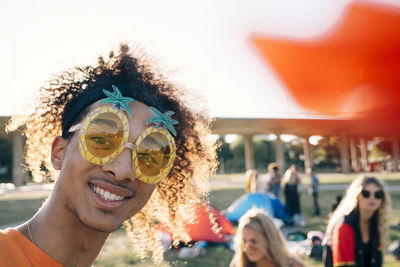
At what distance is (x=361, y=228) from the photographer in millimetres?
3383

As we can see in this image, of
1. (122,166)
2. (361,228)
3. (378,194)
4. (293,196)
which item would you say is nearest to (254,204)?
(293,196)

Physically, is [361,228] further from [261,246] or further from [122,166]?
[122,166]

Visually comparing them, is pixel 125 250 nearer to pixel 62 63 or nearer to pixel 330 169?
pixel 62 63

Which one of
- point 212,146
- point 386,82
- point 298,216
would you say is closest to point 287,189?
point 298,216

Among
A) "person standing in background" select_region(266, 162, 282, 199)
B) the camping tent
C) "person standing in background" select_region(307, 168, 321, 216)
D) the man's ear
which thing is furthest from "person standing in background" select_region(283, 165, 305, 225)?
the man's ear

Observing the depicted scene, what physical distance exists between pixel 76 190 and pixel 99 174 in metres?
0.11

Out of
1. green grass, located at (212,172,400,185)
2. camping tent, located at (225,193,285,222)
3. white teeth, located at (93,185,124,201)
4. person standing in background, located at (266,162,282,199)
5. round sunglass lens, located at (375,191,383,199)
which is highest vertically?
white teeth, located at (93,185,124,201)

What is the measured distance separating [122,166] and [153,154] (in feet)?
0.53

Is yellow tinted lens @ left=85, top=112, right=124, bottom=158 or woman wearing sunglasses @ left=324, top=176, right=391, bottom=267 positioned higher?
yellow tinted lens @ left=85, top=112, right=124, bottom=158

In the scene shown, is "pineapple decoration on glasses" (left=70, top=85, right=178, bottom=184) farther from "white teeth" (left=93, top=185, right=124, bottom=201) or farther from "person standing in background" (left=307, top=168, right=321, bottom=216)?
"person standing in background" (left=307, top=168, right=321, bottom=216)

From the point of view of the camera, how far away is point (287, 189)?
33.1 feet

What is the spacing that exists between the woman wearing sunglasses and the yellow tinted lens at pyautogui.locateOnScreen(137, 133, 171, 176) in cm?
235

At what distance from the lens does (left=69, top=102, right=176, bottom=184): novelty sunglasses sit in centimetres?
142

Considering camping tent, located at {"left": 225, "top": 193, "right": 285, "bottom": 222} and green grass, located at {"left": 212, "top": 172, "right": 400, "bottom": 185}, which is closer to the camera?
camping tent, located at {"left": 225, "top": 193, "right": 285, "bottom": 222}
